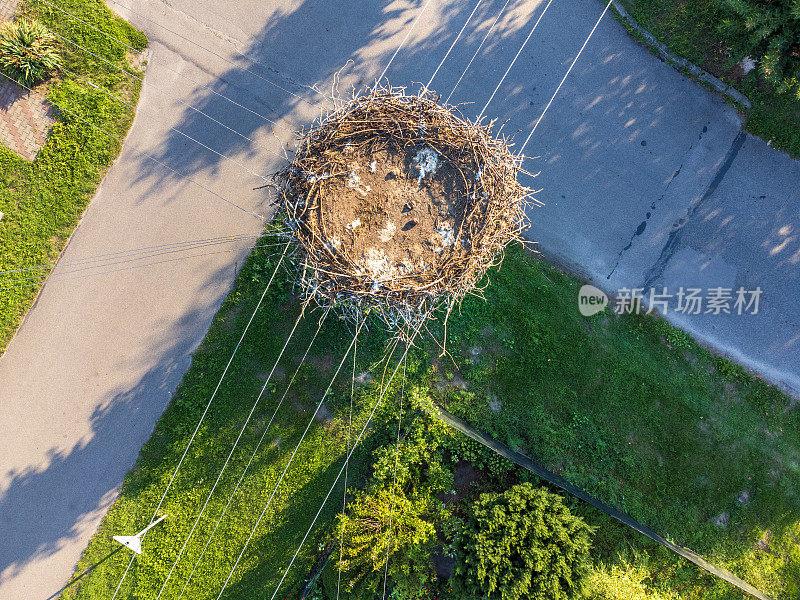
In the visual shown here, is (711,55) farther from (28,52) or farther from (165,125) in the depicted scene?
(28,52)

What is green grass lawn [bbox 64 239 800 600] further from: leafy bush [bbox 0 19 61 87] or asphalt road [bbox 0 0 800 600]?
leafy bush [bbox 0 19 61 87]

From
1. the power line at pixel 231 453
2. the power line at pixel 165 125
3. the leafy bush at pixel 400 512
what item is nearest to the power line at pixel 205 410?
the power line at pixel 231 453

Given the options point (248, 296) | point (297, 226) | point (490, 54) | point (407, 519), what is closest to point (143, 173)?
point (248, 296)

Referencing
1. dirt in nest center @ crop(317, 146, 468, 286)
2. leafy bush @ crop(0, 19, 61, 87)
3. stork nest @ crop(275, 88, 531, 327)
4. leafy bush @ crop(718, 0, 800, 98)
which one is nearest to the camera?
stork nest @ crop(275, 88, 531, 327)

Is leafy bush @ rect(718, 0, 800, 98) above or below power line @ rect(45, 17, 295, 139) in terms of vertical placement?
above

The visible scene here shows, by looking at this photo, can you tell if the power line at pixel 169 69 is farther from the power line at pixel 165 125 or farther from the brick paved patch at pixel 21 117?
the brick paved patch at pixel 21 117

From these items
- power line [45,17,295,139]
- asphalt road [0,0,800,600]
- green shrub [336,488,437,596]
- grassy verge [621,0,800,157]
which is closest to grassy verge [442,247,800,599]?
asphalt road [0,0,800,600]
